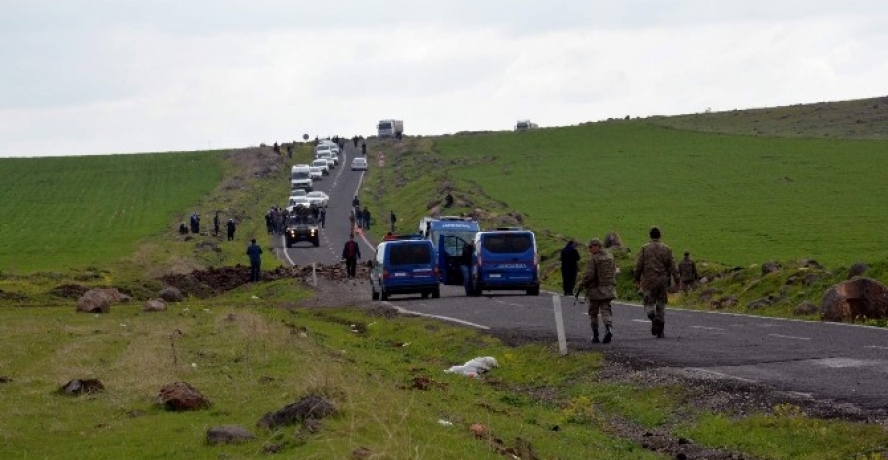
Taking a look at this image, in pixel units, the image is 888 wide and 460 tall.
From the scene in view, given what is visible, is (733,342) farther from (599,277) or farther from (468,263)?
(468,263)

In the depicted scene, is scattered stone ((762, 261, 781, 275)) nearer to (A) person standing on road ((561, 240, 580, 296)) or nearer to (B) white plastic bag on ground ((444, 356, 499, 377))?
(A) person standing on road ((561, 240, 580, 296))

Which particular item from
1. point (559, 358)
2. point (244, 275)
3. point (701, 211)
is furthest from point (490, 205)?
point (559, 358)

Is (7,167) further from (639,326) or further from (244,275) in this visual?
(639,326)

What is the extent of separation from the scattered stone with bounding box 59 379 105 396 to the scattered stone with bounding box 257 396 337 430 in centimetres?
546

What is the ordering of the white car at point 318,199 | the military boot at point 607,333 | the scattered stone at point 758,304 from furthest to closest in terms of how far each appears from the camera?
1. the white car at point 318,199
2. the scattered stone at point 758,304
3. the military boot at point 607,333

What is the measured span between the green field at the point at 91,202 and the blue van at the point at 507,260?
1057 inches

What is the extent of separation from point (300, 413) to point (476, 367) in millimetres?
9622

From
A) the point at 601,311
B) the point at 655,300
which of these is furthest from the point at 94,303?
the point at 655,300

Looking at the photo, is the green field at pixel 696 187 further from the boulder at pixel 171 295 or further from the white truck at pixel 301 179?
the boulder at pixel 171 295

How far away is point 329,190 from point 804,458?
3953 inches

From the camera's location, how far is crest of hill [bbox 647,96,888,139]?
121 metres

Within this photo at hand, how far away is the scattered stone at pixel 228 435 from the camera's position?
1391cm

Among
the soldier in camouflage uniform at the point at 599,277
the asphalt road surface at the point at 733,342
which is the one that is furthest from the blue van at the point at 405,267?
the soldier in camouflage uniform at the point at 599,277

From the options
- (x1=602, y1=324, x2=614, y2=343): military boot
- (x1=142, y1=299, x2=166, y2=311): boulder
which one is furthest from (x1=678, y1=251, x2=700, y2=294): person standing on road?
(x1=602, y1=324, x2=614, y2=343): military boot
